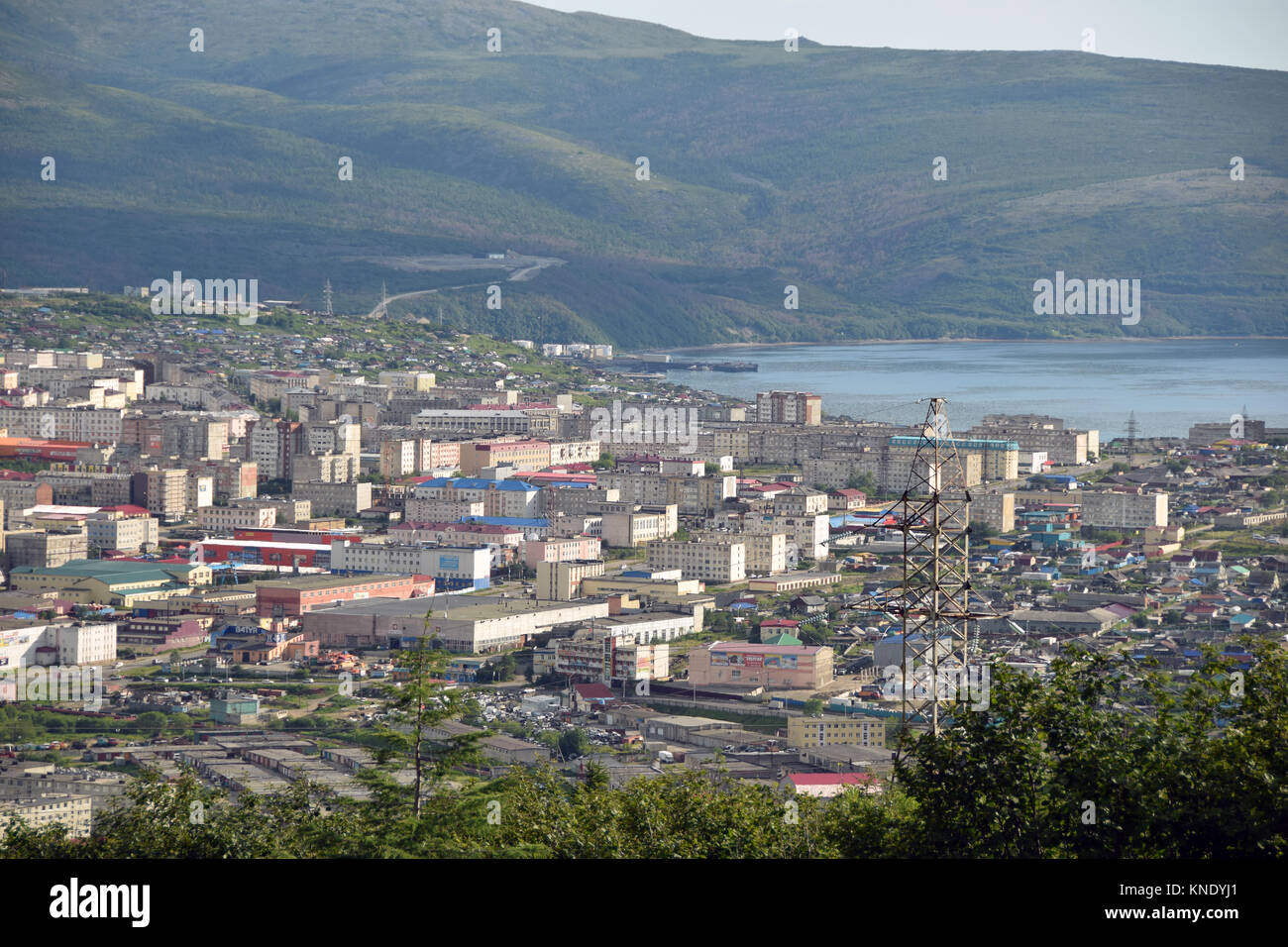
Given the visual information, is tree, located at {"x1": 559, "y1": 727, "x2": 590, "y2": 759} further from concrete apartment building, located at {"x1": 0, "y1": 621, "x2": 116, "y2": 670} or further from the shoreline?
the shoreline

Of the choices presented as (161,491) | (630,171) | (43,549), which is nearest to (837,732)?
(43,549)

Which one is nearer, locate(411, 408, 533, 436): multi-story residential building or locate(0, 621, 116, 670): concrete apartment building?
locate(0, 621, 116, 670): concrete apartment building

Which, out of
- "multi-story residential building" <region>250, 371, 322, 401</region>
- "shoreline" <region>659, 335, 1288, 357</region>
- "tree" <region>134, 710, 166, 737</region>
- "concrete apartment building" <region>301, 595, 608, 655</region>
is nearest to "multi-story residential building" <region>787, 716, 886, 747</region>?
"tree" <region>134, 710, 166, 737</region>

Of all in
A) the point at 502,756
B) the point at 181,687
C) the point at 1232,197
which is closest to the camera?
the point at 502,756

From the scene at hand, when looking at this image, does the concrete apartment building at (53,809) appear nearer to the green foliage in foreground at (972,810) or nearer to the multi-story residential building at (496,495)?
the green foliage in foreground at (972,810)

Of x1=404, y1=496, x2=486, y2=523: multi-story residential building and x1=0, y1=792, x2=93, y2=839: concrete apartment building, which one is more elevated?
x1=404, y1=496, x2=486, y2=523: multi-story residential building
